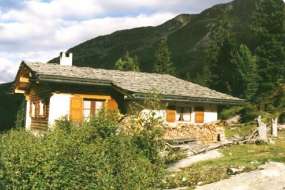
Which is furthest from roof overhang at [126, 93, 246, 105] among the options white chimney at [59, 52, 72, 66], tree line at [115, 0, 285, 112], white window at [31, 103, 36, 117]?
tree line at [115, 0, 285, 112]

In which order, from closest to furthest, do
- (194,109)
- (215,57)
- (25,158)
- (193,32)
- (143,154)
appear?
(25,158)
(143,154)
(194,109)
(215,57)
(193,32)

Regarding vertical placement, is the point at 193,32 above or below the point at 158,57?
above

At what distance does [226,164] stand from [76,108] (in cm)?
1084

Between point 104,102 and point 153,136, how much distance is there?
35.1ft

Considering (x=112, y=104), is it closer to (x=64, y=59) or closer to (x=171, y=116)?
(x=171, y=116)

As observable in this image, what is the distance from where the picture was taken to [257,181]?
19.3m

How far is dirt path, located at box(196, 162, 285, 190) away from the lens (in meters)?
18.8

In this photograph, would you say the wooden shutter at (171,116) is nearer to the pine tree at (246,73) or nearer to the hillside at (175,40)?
the pine tree at (246,73)

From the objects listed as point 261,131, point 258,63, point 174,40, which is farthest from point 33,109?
point 174,40

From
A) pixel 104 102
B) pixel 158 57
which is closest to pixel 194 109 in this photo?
pixel 104 102

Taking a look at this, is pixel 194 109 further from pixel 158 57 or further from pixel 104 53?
pixel 104 53

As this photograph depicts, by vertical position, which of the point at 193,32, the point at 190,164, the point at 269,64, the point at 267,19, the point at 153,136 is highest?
the point at 193,32

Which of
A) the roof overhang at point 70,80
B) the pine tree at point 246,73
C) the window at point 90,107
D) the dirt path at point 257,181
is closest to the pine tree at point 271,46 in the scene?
the pine tree at point 246,73

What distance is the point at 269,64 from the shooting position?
4834cm
